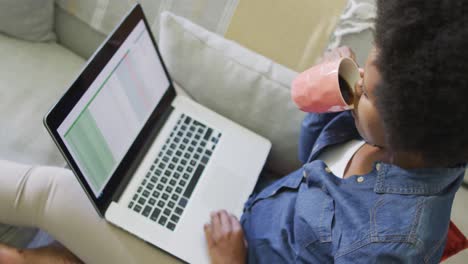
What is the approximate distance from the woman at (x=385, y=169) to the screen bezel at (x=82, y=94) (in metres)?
0.22

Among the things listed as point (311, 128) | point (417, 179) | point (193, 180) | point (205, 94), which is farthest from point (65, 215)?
point (417, 179)

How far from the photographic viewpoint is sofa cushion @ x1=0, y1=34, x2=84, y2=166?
1.00 m

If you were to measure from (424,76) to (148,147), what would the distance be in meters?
0.63

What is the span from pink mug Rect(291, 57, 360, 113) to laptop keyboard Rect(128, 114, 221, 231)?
287mm

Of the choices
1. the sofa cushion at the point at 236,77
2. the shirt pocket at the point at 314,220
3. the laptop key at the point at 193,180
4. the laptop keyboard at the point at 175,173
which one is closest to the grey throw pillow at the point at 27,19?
the sofa cushion at the point at 236,77

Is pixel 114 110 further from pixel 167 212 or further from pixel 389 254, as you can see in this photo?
pixel 389 254

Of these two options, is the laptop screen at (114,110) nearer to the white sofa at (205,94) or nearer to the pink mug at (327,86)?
the white sofa at (205,94)

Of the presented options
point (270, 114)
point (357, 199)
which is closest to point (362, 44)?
point (270, 114)

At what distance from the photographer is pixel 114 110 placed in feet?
2.63

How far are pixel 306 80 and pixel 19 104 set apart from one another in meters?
0.77

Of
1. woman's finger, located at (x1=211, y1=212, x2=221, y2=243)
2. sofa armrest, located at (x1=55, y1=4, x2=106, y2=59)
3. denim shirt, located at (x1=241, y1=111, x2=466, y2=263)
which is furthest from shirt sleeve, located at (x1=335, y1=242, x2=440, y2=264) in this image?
sofa armrest, located at (x1=55, y1=4, x2=106, y2=59)

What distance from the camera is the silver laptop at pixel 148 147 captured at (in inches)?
28.7

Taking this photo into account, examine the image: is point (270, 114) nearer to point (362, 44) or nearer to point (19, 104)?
point (362, 44)

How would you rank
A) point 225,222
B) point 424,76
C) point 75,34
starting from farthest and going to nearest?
point 75,34, point 225,222, point 424,76
